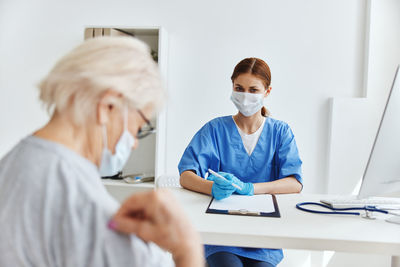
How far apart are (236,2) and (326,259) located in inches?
72.9

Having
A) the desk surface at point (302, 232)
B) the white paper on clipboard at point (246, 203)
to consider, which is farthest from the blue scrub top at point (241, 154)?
the desk surface at point (302, 232)

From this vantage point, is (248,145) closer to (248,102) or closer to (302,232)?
(248,102)

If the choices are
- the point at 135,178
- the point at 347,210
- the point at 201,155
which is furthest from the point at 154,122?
the point at 347,210

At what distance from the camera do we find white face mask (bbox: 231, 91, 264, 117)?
5.91ft

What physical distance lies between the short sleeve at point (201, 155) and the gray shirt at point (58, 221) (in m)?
1.10

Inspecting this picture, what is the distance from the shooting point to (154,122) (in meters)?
2.50

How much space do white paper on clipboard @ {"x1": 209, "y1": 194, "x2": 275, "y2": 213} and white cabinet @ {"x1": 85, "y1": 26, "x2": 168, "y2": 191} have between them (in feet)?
3.54

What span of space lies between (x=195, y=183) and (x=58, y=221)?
1.02 m

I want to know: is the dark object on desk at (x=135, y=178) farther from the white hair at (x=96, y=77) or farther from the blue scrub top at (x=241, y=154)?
the white hair at (x=96, y=77)

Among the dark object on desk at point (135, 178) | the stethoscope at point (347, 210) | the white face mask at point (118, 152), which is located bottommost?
the dark object on desk at point (135, 178)

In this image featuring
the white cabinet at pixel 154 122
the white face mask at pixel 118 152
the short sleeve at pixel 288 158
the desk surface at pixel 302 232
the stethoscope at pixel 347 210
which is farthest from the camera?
the white cabinet at pixel 154 122

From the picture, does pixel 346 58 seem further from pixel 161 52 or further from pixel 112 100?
pixel 112 100

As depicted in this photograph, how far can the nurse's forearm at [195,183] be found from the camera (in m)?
1.56

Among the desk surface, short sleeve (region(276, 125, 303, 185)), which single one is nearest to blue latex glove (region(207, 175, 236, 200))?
the desk surface
